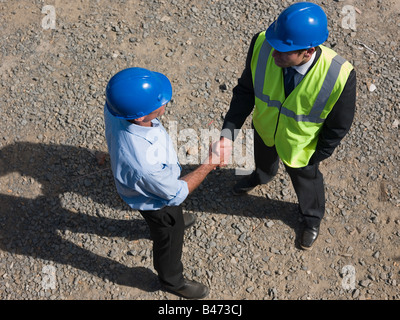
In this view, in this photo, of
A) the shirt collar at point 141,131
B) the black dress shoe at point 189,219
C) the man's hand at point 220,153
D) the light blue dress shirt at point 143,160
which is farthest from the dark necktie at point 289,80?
the black dress shoe at point 189,219

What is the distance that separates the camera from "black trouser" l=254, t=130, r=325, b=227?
4.01 meters

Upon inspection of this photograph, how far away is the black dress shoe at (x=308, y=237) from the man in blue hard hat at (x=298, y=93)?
585mm

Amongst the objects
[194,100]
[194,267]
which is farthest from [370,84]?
[194,267]

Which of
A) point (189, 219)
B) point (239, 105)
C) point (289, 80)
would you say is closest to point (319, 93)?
point (289, 80)

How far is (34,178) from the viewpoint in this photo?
5113 mm

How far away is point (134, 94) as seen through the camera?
2754 millimetres

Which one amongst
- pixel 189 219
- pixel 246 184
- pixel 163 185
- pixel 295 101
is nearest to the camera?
pixel 163 185

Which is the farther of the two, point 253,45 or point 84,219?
point 84,219

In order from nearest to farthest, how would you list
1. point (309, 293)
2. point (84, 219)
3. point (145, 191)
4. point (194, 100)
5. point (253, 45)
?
point (145, 191) < point (253, 45) < point (309, 293) < point (84, 219) < point (194, 100)

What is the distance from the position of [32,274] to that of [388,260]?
397 centimetres

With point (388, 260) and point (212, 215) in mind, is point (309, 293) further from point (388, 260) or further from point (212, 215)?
point (212, 215)

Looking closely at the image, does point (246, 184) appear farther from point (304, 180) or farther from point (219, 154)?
point (219, 154)

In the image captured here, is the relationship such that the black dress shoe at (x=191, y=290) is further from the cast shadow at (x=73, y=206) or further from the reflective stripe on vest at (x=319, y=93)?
the reflective stripe on vest at (x=319, y=93)

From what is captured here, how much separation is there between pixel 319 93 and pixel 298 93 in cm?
17
